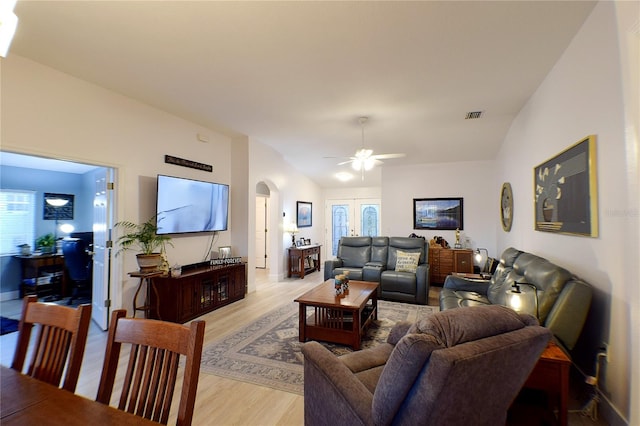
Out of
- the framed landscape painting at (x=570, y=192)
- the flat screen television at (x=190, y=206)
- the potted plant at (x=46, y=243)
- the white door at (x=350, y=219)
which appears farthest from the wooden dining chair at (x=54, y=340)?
the white door at (x=350, y=219)

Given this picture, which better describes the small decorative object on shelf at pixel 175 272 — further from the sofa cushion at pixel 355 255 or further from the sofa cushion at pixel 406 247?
the sofa cushion at pixel 406 247

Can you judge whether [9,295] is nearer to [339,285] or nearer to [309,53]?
[339,285]

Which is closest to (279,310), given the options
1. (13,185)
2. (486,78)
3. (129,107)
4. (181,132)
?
(181,132)

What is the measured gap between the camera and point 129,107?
3.48 m

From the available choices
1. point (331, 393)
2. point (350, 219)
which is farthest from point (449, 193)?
point (331, 393)

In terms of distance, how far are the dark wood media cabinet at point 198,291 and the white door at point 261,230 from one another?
8.92 feet

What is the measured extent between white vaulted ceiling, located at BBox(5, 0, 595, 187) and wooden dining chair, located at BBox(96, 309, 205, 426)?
2.13m

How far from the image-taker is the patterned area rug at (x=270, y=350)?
94.2 inches

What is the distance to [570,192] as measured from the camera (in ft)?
7.75

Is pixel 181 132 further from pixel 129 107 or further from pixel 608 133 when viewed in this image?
pixel 608 133

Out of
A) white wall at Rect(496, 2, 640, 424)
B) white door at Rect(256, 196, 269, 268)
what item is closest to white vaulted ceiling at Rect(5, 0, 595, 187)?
white wall at Rect(496, 2, 640, 424)

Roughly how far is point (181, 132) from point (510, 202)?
5179 mm

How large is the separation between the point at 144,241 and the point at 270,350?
80.1 inches

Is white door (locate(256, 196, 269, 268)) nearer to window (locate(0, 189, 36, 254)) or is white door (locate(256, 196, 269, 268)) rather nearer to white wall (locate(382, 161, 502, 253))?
white wall (locate(382, 161, 502, 253))
